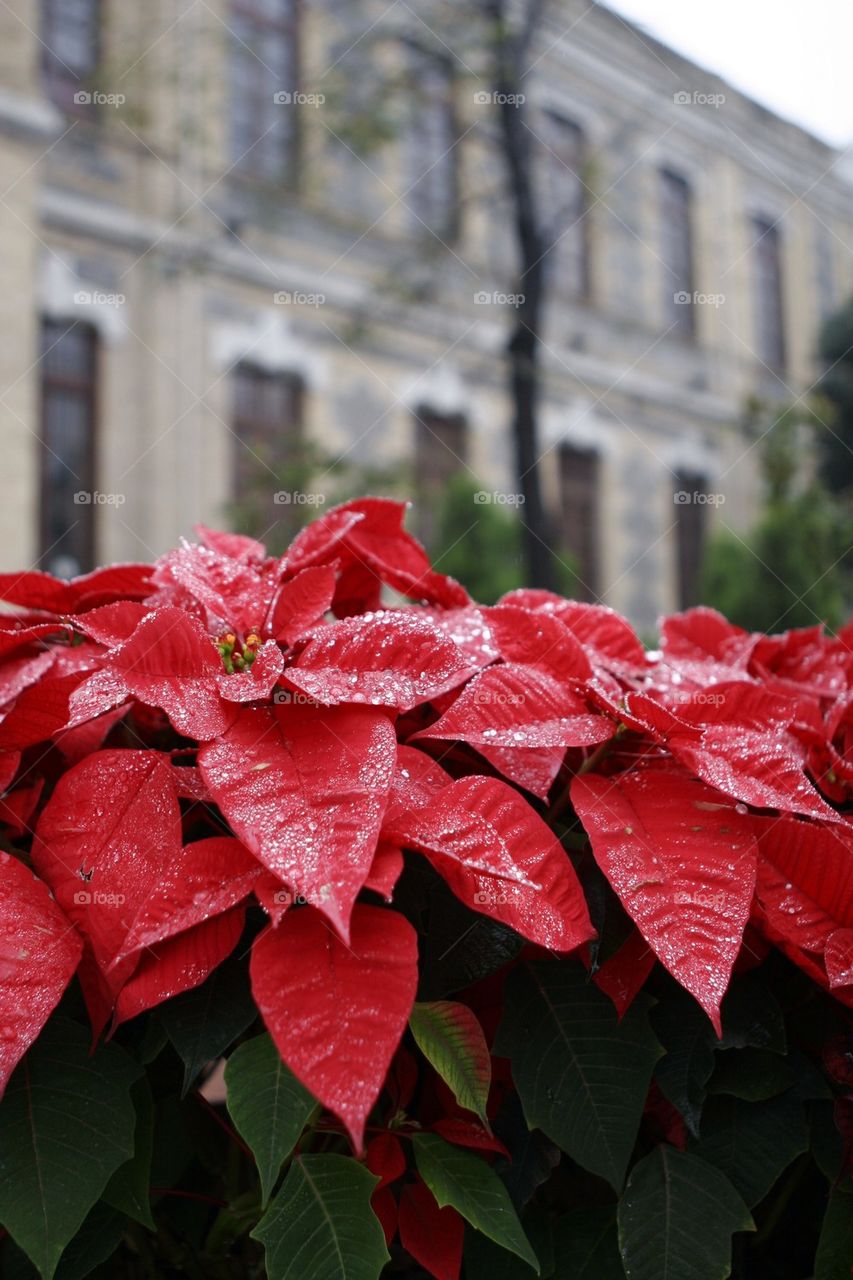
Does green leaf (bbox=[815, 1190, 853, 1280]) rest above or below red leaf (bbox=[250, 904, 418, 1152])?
below

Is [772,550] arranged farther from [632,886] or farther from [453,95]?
[632,886]

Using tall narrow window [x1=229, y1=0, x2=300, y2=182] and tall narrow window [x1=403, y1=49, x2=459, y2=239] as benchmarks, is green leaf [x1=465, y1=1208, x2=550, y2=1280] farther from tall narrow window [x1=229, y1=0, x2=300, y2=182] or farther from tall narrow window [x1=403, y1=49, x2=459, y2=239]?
tall narrow window [x1=403, y1=49, x2=459, y2=239]

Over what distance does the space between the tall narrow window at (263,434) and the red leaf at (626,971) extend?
7.12m

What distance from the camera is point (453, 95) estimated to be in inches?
323

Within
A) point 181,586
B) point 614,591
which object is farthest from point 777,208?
point 181,586

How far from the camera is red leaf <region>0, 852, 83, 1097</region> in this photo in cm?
46

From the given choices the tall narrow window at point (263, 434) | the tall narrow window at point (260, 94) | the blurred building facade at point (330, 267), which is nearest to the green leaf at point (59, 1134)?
the blurred building facade at point (330, 267)

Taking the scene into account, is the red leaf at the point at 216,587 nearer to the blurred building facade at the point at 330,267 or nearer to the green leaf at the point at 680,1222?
the green leaf at the point at 680,1222

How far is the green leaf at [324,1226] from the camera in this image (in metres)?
0.49

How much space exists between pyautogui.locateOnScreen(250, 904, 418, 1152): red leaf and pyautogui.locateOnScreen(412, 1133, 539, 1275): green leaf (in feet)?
0.43

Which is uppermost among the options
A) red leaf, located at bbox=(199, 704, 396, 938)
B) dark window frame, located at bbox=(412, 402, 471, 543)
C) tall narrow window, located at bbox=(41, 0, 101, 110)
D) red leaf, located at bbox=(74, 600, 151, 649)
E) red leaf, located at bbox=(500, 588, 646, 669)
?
tall narrow window, located at bbox=(41, 0, 101, 110)

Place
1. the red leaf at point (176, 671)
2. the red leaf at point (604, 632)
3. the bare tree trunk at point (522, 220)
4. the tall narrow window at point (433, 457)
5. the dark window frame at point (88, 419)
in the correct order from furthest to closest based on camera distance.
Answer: the tall narrow window at point (433, 457), the dark window frame at point (88, 419), the bare tree trunk at point (522, 220), the red leaf at point (604, 632), the red leaf at point (176, 671)

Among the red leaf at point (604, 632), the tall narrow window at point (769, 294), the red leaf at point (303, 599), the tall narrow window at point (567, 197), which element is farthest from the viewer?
the tall narrow window at point (769, 294)

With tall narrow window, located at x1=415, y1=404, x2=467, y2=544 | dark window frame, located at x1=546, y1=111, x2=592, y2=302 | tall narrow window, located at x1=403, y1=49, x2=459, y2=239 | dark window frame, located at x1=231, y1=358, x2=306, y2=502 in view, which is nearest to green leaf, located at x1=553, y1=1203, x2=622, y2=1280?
dark window frame, located at x1=231, y1=358, x2=306, y2=502
